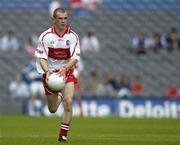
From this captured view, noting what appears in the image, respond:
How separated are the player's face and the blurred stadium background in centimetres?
1619

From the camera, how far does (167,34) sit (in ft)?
108

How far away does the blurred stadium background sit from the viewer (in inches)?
1197

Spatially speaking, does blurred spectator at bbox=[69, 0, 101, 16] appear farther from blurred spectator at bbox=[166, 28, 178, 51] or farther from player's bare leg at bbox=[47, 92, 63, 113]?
player's bare leg at bbox=[47, 92, 63, 113]

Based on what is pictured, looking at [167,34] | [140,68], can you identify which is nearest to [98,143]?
[140,68]

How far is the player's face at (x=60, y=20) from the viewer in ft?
40.8

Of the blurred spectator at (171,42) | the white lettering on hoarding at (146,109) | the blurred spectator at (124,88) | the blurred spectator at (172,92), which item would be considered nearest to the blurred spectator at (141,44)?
the blurred spectator at (171,42)

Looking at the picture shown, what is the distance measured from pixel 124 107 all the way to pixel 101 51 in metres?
4.48

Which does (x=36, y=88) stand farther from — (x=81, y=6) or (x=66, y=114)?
(x=66, y=114)

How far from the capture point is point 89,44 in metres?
31.4

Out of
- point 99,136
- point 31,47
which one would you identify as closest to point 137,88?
point 31,47

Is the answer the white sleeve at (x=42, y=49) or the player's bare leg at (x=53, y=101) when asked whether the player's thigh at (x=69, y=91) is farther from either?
the white sleeve at (x=42, y=49)

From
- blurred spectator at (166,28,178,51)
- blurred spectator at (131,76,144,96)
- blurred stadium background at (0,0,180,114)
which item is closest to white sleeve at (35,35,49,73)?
blurred stadium background at (0,0,180,114)

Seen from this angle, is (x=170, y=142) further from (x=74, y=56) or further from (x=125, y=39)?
(x=125, y=39)

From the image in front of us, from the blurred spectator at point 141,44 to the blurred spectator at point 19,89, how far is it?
222 inches
